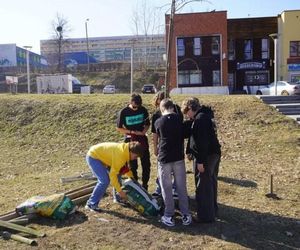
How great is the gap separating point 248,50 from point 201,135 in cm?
4734

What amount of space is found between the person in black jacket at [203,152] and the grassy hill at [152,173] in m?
0.26

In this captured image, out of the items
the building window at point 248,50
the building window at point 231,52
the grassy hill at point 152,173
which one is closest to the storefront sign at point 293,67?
the building window at point 248,50

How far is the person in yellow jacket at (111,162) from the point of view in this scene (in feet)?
20.9

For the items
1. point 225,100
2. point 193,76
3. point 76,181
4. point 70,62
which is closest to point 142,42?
point 70,62

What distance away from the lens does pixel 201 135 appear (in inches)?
241

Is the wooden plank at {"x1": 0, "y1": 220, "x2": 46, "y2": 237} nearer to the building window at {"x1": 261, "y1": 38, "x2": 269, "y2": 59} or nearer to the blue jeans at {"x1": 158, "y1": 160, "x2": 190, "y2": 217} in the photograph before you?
the blue jeans at {"x1": 158, "y1": 160, "x2": 190, "y2": 217}

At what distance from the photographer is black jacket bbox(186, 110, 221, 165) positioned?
241 inches

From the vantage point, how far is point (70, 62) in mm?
87500

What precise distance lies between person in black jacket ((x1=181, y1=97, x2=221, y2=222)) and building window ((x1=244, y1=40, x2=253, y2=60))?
46754 millimetres

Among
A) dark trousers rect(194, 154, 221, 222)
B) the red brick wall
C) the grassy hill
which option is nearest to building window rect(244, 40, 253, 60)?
the red brick wall

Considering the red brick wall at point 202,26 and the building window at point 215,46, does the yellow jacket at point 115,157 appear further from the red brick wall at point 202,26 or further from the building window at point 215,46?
the building window at point 215,46

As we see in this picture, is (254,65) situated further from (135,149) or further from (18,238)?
(18,238)

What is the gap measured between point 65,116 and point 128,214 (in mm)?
11255

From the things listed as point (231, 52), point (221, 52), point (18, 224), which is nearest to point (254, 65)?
point (231, 52)
